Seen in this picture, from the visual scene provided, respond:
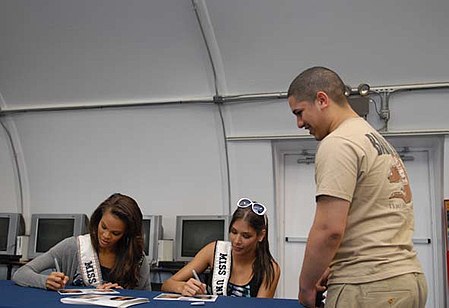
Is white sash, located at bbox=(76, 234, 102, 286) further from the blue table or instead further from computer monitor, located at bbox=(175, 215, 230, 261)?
computer monitor, located at bbox=(175, 215, 230, 261)

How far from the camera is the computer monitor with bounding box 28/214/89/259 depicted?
4766 mm

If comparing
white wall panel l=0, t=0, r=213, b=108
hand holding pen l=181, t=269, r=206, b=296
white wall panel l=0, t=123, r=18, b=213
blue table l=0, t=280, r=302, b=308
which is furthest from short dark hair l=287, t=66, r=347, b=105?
white wall panel l=0, t=123, r=18, b=213

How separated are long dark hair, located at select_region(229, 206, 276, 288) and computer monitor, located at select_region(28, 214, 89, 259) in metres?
2.77

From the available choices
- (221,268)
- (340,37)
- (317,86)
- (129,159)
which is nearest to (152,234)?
(129,159)

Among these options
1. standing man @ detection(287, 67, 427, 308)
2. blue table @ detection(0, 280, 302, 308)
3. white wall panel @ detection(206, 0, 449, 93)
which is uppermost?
white wall panel @ detection(206, 0, 449, 93)

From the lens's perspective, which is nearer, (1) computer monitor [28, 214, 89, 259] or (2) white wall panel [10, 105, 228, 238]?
(2) white wall panel [10, 105, 228, 238]

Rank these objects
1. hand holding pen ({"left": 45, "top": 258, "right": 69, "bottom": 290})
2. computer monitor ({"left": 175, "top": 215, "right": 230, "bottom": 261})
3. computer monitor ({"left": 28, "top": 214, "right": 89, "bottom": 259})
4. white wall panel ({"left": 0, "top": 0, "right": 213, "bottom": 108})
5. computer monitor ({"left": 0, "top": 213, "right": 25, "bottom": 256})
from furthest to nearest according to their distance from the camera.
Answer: computer monitor ({"left": 0, "top": 213, "right": 25, "bottom": 256}) < computer monitor ({"left": 28, "top": 214, "right": 89, "bottom": 259}) < computer monitor ({"left": 175, "top": 215, "right": 230, "bottom": 261}) < white wall panel ({"left": 0, "top": 0, "right": 213, "bottom": 108}) < hand holding pen ({"left": 45, "top": 258, "right": 69, "bottom": 290})

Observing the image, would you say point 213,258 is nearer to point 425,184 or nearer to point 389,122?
point 389,122

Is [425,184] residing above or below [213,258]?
above

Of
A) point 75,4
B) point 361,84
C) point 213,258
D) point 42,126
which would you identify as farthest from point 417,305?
point 42,126

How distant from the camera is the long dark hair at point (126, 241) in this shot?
230 centimetres

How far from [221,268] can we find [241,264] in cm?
10

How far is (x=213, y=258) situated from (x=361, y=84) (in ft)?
7.60

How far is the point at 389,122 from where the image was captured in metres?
4.12
